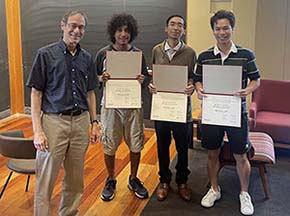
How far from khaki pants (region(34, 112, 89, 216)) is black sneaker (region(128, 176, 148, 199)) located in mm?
820

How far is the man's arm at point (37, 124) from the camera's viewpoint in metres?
2.34

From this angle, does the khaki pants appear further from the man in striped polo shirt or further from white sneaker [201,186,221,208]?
white sneaker [201,186,221,208]

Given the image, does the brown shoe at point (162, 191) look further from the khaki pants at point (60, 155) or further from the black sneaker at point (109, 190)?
the khaki pants at point (60, 155)

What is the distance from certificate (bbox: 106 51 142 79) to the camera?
9.79ft

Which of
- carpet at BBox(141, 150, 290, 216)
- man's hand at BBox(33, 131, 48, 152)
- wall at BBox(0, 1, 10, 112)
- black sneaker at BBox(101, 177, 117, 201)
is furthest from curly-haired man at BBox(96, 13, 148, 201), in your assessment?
wall at BBox(0, 1, 10, 112)

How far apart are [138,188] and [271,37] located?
2934 mm

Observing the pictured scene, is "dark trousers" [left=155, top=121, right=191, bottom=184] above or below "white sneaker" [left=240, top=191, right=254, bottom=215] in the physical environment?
above

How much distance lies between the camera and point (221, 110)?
2.85 metres

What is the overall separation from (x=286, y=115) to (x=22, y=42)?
3901mm

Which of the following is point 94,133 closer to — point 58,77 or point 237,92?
point 58,77

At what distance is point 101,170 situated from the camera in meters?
3.95

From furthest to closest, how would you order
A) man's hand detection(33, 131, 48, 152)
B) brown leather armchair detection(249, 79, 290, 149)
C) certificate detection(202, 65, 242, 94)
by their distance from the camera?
brown leather armchair detection(249, 79, 290, 149) → certificate detection(202, 65, 242, 94) → man's hand detection(33, 131, 48, 152)

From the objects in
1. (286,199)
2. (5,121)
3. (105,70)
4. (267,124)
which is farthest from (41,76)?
(5,121)

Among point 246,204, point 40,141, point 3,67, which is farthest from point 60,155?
point 3,67
